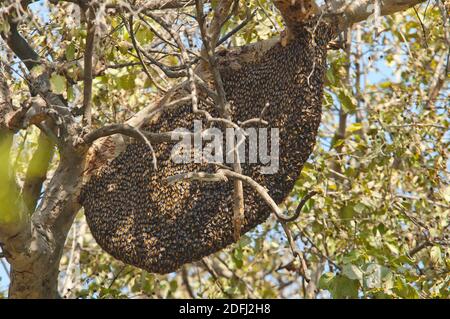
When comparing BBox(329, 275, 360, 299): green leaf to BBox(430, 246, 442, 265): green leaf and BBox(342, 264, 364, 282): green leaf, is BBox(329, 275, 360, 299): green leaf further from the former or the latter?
BBox(430, 246, 442, 265): green leaf

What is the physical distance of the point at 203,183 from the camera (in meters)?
6.12

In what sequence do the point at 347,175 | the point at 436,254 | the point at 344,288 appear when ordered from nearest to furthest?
1. the point at 344,288
2. the point at 436,254
3. the point at 347,175

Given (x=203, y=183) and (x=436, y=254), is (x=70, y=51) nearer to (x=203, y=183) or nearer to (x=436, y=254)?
(x=203, y=183)

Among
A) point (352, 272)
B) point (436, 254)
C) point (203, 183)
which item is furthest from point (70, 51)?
point (436, 254)

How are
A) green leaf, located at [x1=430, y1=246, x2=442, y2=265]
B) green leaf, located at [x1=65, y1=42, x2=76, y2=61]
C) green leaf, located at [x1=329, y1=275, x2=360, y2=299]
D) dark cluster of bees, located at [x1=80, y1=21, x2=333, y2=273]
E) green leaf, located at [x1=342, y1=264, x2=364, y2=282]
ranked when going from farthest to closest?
1. green leaf, located at [x1=430, y1=246, x2=442, y2=265]
2. green leaf, located at [x1=329, y1=275, x2=360, y2=299]
3. green leaf, located at [x1=342, y1=264, x2=364, y2=282]
4. green leaf, located at [x1=65, y1=42, x2=76, y2=61]
5. dark cluster of bees, located at [x1=80, y1=21, x2=333, y2=273]

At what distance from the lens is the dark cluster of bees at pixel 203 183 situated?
6.01 meters

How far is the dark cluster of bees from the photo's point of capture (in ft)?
19.7

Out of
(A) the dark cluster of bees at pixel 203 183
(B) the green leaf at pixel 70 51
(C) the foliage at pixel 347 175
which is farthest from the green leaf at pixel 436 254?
(B) the green leaf at pixel 70 51

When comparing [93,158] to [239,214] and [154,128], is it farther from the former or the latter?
[239,214]

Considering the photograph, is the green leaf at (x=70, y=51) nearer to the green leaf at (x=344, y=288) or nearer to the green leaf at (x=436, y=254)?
the green leaf at (x=344, y=288)

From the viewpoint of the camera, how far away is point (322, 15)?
5.90 m

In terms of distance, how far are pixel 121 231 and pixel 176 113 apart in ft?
2.85

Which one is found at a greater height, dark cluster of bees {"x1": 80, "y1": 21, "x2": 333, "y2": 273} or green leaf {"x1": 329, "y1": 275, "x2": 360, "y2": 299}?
dark cluster of bees {"x1": 80, "y1": 21, "x2": 333, "y2": 273}

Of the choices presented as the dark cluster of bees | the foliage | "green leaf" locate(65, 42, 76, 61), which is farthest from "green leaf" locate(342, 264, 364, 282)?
"green leaf" locate(65, 42, 76, 61)
